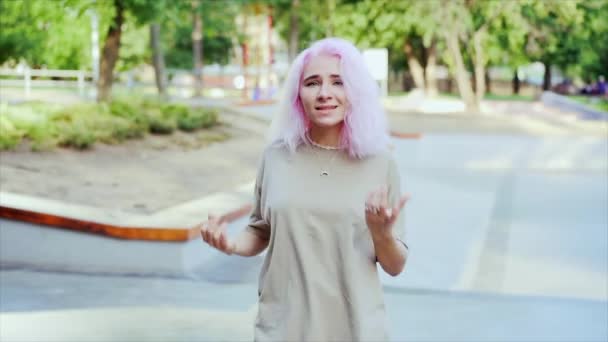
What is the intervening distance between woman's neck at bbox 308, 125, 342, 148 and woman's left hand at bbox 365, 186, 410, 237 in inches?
14.4

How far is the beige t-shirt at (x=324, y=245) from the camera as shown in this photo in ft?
10.8

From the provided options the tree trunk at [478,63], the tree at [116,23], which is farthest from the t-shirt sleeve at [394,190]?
the tree trunk at [478,63]

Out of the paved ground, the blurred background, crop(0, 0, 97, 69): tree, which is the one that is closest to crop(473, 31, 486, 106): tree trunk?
the blurred background

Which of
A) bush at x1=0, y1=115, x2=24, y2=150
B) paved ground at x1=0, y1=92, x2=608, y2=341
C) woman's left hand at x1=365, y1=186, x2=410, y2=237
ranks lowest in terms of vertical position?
paved ground at x1=0, y1=92, x2=608, y2=341

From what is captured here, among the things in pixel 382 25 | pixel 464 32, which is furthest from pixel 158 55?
pixel 382 25

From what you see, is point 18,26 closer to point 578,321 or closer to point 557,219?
point 557,219

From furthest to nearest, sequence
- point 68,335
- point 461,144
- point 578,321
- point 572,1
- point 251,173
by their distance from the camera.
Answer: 1. point 572,1
2. point 461,144
3. point 251,173
4. point 578,321
5. point 68,335

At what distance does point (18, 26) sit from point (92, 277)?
13714 millimetres

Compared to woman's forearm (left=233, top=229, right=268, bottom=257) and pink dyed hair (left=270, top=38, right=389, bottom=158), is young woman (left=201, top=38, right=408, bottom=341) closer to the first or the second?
pink dyed hair (left=270, top=38, right=389, bottom=158)

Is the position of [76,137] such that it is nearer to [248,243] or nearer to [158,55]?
[248,243]

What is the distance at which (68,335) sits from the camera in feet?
21.7

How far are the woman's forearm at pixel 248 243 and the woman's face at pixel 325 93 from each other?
468 millimetres

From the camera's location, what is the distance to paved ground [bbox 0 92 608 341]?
22.8ft

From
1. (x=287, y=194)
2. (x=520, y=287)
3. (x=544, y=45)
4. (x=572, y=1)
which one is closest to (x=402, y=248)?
(x=287, y=194)
